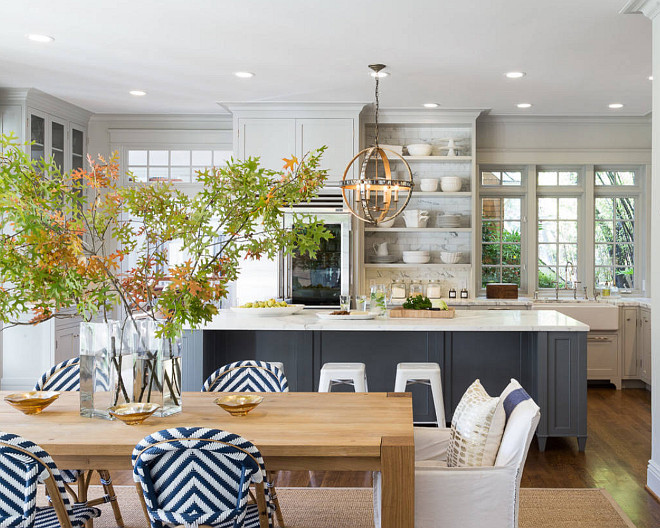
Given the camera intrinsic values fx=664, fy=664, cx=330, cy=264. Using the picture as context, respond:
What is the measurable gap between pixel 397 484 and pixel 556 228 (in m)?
5.62

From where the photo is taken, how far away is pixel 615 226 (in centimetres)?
713

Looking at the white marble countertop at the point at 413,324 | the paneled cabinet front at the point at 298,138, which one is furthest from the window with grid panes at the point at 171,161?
the white marble countertop at the point at 413,324

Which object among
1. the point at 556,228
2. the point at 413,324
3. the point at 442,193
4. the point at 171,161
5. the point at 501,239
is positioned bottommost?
the point at 413,324

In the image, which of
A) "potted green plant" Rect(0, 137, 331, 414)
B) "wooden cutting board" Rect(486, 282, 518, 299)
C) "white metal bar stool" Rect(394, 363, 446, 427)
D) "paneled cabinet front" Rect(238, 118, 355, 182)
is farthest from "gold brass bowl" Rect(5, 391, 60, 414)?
"wooden cutting board" Rect(486, 282, 518, 299)

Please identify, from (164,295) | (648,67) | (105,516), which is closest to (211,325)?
(105,516)

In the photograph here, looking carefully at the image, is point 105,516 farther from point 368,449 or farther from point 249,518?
point 368,449

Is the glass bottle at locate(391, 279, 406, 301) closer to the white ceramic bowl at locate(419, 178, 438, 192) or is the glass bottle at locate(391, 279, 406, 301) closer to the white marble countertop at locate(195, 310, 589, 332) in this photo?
the white ceramic bowl at locate(419, 178, 438, 192)

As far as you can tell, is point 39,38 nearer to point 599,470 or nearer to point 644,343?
point 599,470

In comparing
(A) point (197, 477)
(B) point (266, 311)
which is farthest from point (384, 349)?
(A) point (197, 477)

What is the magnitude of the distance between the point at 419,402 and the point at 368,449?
2.63 metres

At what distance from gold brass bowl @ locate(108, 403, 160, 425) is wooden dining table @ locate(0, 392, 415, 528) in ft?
0.09

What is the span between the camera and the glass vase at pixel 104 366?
2.43 m

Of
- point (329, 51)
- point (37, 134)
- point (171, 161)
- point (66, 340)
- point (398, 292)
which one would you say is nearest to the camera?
point (329, 51)

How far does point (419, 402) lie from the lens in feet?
15.4
